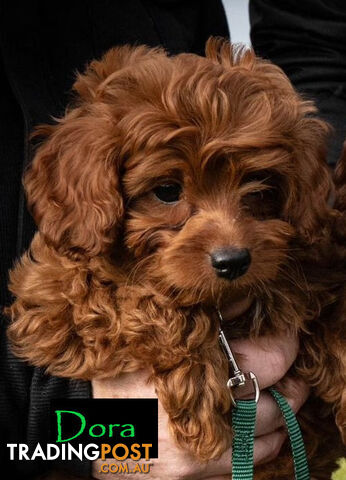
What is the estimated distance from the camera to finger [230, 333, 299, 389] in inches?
111

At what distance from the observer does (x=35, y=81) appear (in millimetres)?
3141

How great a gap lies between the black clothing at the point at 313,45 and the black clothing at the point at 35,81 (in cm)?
56

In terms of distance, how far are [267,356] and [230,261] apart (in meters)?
0.53

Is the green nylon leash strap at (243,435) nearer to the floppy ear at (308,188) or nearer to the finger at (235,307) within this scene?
the finger at (235,307)

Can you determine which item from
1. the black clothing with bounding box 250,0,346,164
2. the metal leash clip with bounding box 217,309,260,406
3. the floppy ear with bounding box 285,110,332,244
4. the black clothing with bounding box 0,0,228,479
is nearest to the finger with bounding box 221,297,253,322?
the metal leash clip with bounding box 217,309,260,406

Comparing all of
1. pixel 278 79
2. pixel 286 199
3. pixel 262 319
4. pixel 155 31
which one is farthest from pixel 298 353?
pixel 155 31

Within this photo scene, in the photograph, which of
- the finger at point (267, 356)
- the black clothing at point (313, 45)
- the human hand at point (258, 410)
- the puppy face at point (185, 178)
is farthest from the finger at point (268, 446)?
the black clothing at point (313, 45)

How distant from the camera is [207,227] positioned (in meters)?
2.58

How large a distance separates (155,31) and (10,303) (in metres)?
1.52

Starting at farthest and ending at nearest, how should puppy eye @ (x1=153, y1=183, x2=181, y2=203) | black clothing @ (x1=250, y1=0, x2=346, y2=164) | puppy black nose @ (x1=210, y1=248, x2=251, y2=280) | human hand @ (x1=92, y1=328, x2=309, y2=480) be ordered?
black clothing @ (x1=250, y1=0, x2=346, y2=164) → human hand @ (x1=92, y1=328, x2=309, y2=480) → puppy eye @ (x1=153, y1=183, x2=181, y2=203) → puppy black nose @ (x1=210, y1=248, x2=251, y2=280)

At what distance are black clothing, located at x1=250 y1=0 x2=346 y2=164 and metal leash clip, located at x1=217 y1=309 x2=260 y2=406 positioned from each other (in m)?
1.55

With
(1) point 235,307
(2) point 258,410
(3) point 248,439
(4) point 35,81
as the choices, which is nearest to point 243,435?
(3) point 248,439

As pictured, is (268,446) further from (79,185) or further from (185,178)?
(79,185)

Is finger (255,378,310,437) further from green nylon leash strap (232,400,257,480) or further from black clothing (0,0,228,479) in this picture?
black clothing (0,0,228,479)
